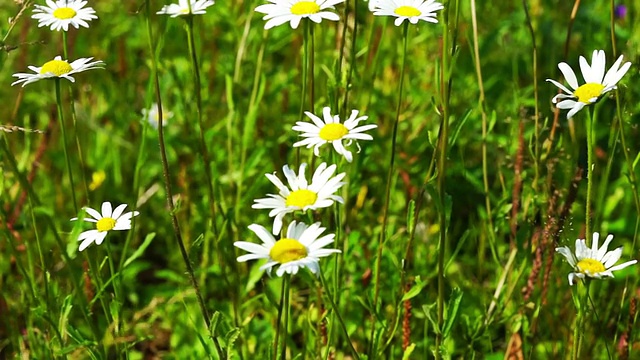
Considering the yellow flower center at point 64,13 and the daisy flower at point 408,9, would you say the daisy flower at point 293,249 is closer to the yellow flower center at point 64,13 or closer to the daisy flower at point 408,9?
the daisy flower at point 408,9

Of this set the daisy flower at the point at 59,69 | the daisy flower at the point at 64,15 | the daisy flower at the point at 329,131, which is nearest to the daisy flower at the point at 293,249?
the daisy flower at the point at 329,131

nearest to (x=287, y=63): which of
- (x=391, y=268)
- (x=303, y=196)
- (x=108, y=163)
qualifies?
(x=108, y=163)

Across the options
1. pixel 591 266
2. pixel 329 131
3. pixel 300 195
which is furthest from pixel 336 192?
pixel 591 266

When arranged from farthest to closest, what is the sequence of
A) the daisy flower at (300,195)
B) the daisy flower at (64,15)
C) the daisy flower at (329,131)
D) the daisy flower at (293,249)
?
1. the daisy flower at (64,15)
2. the daisy flower at (329,131)
3. the daisy flower at (300,195)
4. the daisy flower at (293,249)

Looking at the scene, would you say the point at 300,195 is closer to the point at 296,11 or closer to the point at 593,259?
the point at 296,11

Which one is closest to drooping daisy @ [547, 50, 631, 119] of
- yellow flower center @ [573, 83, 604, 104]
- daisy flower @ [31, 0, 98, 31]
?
yellow flower center @ [573, 83, 604, 104]

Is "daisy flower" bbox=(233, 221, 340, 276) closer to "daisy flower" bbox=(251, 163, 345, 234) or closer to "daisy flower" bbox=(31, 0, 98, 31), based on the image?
"daisy flower" bbox=(251, 163, 345, 234)
